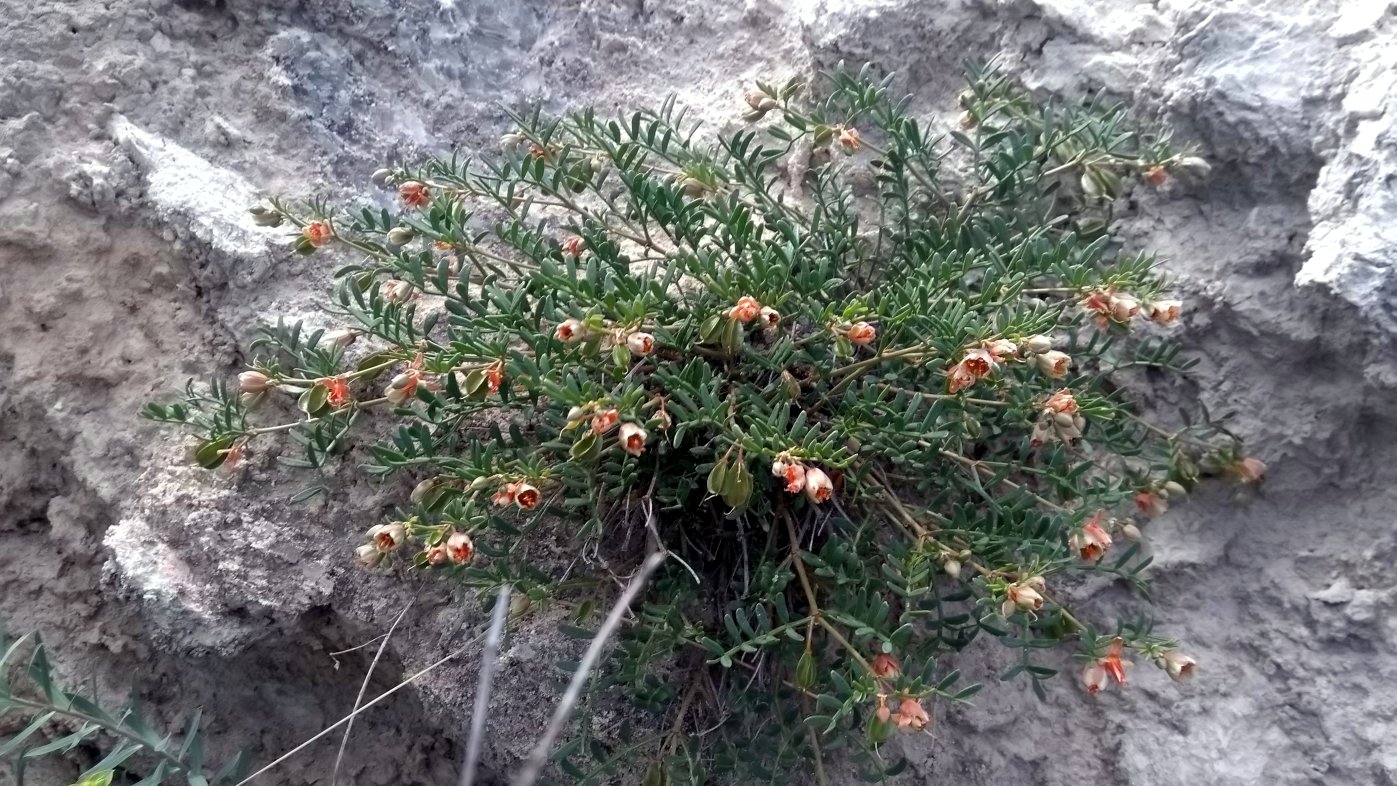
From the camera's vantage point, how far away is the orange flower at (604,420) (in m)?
1.38

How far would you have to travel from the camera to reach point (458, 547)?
1461 mm

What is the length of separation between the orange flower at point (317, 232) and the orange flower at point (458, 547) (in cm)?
65

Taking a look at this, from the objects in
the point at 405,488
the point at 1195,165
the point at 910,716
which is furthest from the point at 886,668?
the point at 1195,165

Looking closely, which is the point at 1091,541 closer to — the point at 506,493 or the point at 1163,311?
the point at 1163,311

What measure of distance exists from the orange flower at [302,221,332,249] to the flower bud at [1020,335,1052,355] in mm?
1233

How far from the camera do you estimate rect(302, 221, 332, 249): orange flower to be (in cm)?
176

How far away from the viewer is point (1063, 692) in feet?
6.02

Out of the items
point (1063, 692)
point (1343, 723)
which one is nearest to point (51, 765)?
point (1063, 692)

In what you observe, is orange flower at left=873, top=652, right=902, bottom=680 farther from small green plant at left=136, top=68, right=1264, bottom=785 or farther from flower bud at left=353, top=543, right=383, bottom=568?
flower bud at left=353, top=543, right=383, bottom=568

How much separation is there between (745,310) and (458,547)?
0.56 metres

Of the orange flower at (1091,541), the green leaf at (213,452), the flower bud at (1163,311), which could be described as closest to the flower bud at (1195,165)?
the flower bud at (1163,311)

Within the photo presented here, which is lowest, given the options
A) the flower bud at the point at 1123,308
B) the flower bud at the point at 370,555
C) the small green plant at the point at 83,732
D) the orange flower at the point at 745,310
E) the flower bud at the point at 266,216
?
the small green plant at the point at 83,732

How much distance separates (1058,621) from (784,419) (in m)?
0.58

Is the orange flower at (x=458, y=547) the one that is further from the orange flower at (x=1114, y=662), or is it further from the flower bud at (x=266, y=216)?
the orange flower at (x=1114, y=662)
